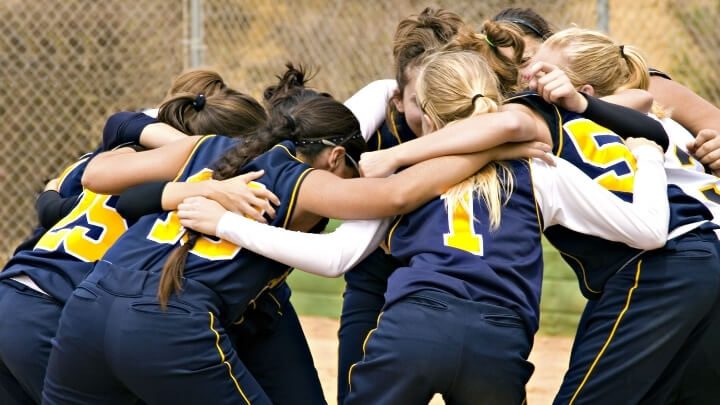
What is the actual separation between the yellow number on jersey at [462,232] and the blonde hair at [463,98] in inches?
0.9

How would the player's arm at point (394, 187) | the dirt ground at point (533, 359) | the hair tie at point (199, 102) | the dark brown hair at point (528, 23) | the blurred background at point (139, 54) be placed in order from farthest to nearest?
the blurred background at point (139, 54)
the dirt ground at point (533, 359)
the dark brown hair at point (528, 23)
the hair tie at point (199, 102)
the player's arm at point (394, 187)

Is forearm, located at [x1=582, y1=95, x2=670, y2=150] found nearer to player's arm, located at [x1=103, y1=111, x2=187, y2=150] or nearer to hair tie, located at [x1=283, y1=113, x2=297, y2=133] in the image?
hair tie, located at [x1=283, y1=113, x2=297, y2=133]

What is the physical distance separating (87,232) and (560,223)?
5.13 ft

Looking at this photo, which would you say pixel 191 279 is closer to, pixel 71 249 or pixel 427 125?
pixel 71 249

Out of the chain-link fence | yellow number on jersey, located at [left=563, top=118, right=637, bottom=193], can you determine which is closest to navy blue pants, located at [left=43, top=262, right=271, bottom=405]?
yellow number on jersey, located at [left=563, top=118, right=637, bottom=193]

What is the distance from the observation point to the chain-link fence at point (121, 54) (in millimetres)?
7684

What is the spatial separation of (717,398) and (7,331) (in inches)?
93.2

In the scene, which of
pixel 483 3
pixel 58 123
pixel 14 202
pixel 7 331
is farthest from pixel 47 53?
pixel 7 331

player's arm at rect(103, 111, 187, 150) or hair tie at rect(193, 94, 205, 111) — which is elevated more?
hair tie at rect(193, 94, 205, 111)

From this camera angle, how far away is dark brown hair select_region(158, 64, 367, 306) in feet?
9.75

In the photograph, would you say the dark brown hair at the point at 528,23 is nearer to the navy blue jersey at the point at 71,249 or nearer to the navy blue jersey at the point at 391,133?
the navy blue jersey at the point at 391,133

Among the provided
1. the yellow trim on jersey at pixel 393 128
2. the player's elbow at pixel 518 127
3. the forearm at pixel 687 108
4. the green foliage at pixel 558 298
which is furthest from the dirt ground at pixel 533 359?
the player's elbow at pixel 518 127

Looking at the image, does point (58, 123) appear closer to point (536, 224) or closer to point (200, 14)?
point (200, 14)

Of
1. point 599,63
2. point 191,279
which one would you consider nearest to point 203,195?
point 191,279
